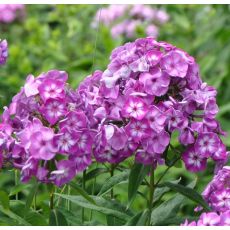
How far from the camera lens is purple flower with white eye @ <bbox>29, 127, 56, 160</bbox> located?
7.14ft

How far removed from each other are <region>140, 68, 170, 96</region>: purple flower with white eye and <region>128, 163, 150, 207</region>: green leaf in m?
0.21

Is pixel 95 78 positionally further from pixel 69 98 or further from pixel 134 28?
pixel 134 28

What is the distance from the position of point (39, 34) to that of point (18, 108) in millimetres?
3060

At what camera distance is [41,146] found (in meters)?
2.17

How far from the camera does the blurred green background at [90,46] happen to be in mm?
4766

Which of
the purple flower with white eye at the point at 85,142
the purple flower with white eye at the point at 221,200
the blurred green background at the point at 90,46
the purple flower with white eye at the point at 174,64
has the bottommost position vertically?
the blurred green background at the point at 90,46

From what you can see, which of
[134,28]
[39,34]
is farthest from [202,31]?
[39,34]

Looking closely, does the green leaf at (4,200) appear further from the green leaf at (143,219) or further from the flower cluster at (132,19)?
the flower cluster at (132,19)

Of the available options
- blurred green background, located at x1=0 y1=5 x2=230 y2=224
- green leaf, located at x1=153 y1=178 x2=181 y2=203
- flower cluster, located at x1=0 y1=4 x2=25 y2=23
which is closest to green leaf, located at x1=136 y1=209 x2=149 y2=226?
green leaf, located at x1=153 y1=178 x2=181 y2=203

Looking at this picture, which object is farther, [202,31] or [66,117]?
[202,31]

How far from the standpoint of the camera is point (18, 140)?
2.29 metres

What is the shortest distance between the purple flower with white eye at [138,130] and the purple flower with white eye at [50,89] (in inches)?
8.2

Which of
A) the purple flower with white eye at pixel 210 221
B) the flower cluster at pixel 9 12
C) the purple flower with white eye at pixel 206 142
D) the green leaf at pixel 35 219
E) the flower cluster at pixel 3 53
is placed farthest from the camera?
the flower cluster at pixel 9 12

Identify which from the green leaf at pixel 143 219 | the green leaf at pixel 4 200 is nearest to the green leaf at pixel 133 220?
the green leaf at pixel 143 219
